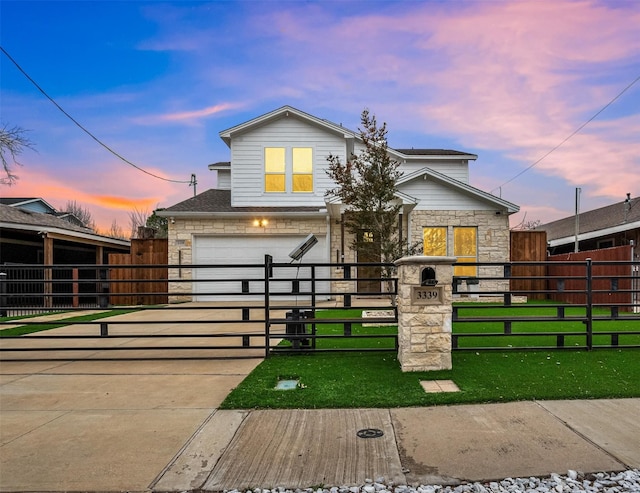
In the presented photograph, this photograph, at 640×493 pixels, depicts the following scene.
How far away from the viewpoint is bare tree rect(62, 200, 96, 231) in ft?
136

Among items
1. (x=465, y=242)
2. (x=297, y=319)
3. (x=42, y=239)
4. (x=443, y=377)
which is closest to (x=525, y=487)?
(x=443, y=377)

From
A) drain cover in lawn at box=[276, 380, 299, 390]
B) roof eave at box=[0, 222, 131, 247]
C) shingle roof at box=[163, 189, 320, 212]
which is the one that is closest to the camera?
drain cover in lawn at box=[276, 380, 299, 390]

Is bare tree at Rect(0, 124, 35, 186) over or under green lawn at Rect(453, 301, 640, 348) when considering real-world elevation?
over

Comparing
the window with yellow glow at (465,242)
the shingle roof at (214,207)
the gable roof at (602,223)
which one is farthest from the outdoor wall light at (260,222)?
the gable roof at (602,223)

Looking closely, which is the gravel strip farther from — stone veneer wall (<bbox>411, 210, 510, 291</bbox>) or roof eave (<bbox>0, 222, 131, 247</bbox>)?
roof eave (<bbox>0, 222, 131, 247</bbox>)

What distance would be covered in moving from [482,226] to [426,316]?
10725 millimetres

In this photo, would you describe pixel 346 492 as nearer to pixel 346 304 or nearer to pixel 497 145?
pixel 346 304

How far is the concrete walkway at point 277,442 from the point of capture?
2496 mm

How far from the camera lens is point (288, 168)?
14.8 m

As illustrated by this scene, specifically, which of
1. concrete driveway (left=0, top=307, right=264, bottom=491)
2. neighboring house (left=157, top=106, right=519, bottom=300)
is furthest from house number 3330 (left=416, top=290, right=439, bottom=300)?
neighboring house (left=157, top=106, right=519, bottom=300)

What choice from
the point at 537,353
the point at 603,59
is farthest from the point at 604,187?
the point at 537,353

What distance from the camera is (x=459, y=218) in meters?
14.2

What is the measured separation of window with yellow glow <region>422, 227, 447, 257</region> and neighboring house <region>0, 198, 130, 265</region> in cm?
1317

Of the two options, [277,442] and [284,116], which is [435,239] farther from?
[277,442]
